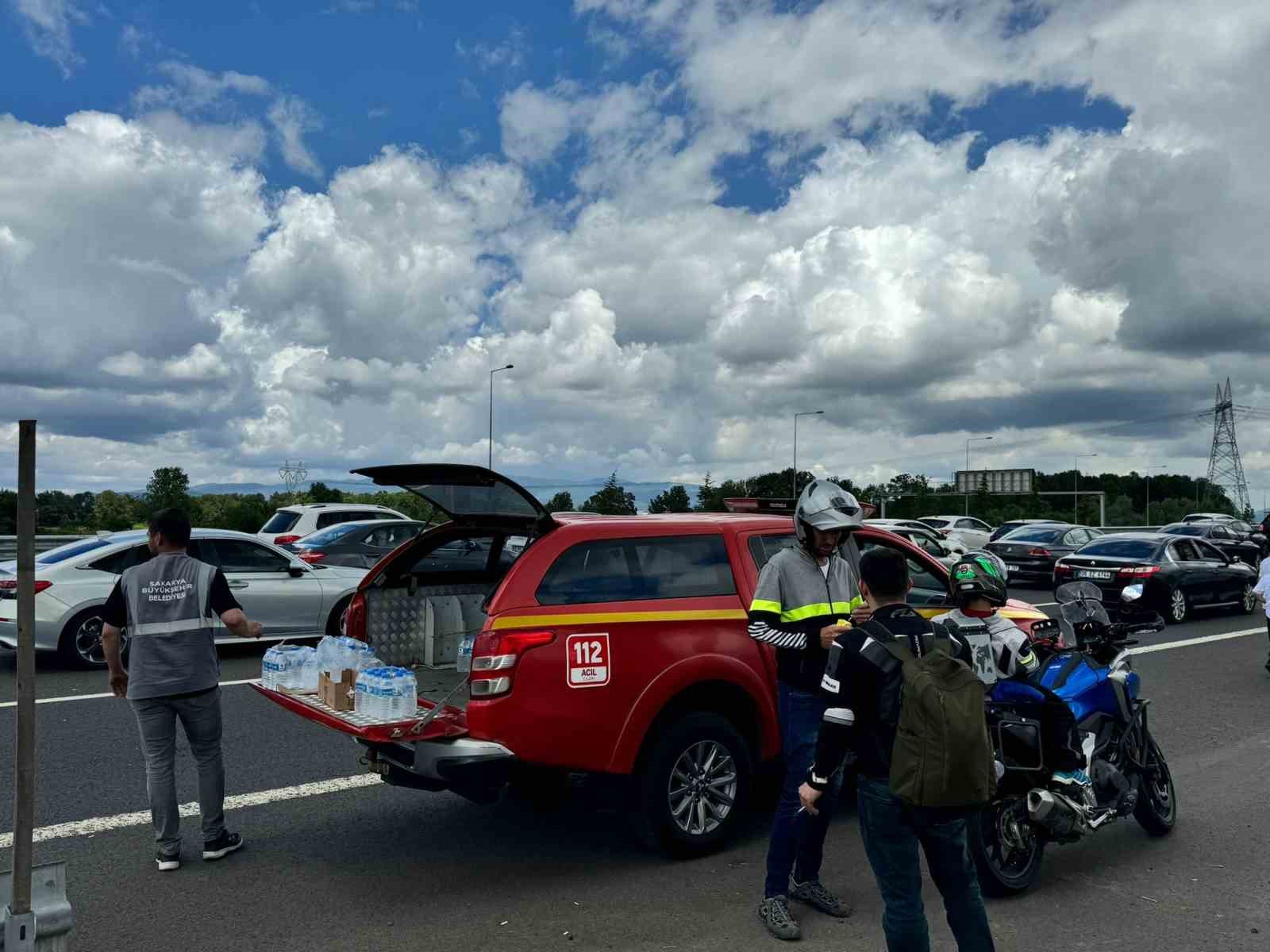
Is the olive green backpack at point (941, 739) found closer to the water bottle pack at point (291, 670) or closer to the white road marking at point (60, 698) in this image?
the water bottle pack at point (291, 670)

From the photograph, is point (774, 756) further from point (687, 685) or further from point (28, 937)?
point (28, 937)

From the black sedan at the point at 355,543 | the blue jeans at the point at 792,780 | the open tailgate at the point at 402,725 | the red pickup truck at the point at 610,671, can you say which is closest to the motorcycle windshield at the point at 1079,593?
the red pickup truck at the point at 610,671

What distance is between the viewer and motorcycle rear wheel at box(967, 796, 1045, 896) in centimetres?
480

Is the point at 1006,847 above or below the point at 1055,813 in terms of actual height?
below

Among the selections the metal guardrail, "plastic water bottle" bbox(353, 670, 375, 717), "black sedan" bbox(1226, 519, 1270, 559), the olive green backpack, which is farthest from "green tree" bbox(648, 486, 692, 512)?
the olive green backpack

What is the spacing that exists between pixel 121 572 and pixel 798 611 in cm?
825

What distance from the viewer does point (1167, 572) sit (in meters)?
16.9

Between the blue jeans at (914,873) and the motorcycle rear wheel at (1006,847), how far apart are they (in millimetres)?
1184

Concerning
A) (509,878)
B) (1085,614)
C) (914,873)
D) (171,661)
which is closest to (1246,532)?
(1085,614)

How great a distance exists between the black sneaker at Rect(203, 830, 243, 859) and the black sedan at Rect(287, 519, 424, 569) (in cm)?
902

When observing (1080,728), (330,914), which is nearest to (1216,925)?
(1080,728)

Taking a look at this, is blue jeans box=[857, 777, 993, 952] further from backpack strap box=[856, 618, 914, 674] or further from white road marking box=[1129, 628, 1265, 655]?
white road marking box=[1129, 628, 1265, 655]

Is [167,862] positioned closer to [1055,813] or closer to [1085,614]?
[1055,813]

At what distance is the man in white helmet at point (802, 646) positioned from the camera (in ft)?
14.8
